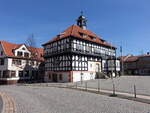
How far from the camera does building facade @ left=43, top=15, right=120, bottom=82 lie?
35656 millimetres

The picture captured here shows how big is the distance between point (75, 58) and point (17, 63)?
55.5 feet

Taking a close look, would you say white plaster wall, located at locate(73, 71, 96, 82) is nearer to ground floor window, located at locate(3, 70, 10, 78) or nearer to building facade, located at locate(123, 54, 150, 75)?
ground floor window, located at locate(3, 70, 10, 78)

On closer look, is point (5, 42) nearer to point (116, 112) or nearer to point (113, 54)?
point (113, 54)

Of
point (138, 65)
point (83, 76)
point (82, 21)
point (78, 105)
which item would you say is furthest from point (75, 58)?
point (138, 65)

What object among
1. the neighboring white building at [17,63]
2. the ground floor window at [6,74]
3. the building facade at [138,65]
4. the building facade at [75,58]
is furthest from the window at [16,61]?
the building facade at [138,65]

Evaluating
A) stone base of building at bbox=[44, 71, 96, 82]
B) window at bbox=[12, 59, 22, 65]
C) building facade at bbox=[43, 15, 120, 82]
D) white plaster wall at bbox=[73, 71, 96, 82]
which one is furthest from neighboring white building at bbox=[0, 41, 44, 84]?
white plaster wall at bbox=[73, 71, 96, 82]

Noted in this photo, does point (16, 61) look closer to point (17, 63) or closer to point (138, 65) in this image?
point (17, 63)

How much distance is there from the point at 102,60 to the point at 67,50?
1261cm

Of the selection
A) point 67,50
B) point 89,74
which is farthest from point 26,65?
point 89,74

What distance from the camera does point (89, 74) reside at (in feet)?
127

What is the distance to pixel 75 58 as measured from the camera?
36188mm

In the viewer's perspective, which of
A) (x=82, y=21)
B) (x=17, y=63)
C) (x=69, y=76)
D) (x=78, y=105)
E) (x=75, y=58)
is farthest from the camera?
(x=82, y=21)

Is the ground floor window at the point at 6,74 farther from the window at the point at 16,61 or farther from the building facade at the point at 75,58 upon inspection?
the building facade at the point at 75,58

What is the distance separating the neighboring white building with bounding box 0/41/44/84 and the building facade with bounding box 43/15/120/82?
5.56 metres
